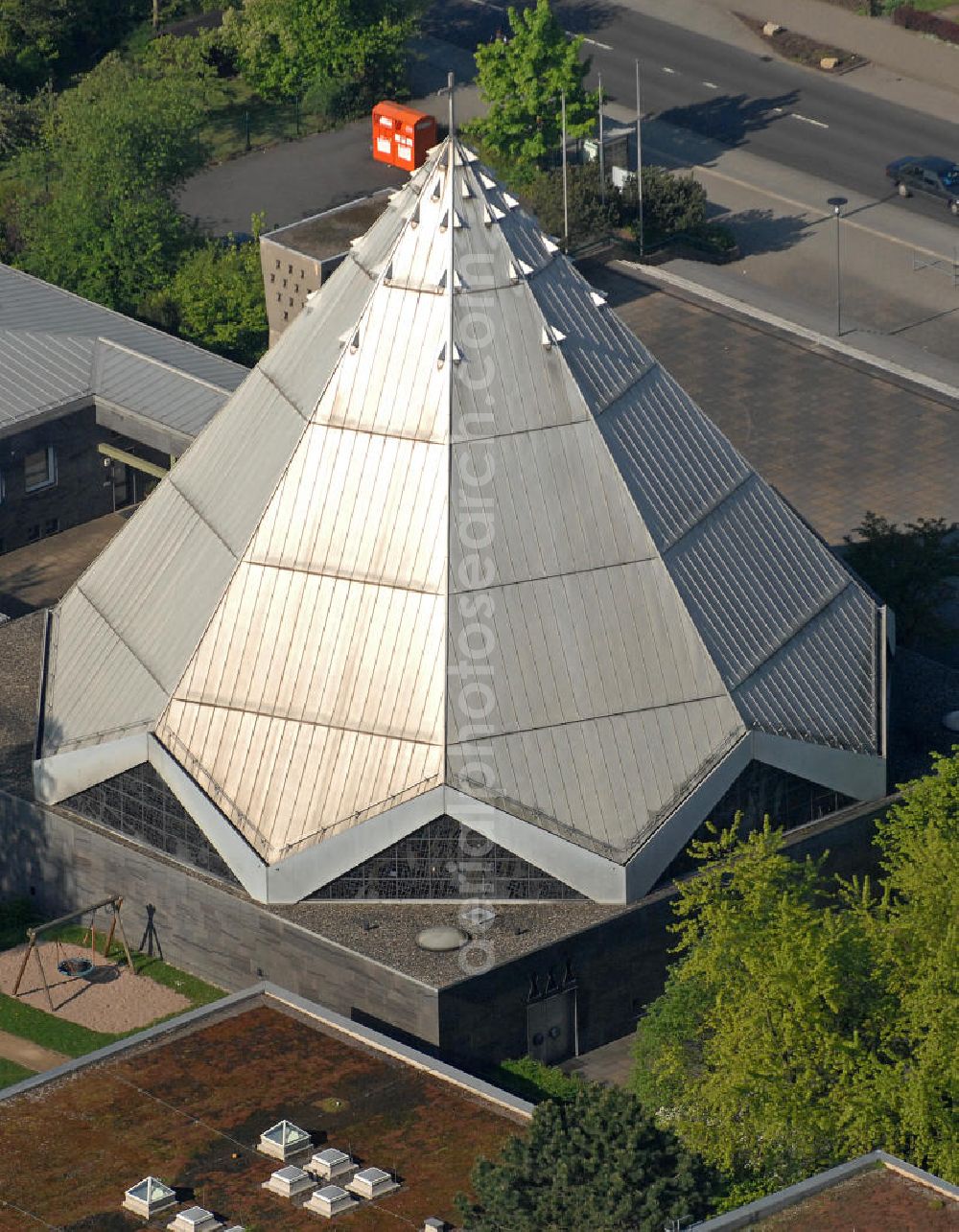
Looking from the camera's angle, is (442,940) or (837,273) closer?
(442,940)

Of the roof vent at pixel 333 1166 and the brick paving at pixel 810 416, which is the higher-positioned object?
the brick paving at pixel 810 416

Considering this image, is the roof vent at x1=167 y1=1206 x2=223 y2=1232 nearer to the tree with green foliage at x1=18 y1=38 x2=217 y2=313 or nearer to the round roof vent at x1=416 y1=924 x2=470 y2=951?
the round roof vent at x1=416 y1=924 x2=470 y2=951

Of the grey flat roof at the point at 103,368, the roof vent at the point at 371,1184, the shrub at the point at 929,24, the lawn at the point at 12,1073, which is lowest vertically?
the lawn at the point at 12,1073

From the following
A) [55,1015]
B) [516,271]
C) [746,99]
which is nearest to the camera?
[516,271]

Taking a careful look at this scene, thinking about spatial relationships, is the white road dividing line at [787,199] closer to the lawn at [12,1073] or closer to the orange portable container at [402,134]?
the orange portable container at [402,134]

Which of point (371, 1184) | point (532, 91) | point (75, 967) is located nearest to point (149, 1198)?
point (371, 1184)

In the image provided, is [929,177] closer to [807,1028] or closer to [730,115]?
[730,115]

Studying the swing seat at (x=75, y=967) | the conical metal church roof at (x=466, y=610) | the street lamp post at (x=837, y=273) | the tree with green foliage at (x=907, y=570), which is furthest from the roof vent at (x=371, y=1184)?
the street lamp post at (x=837, y=273)
